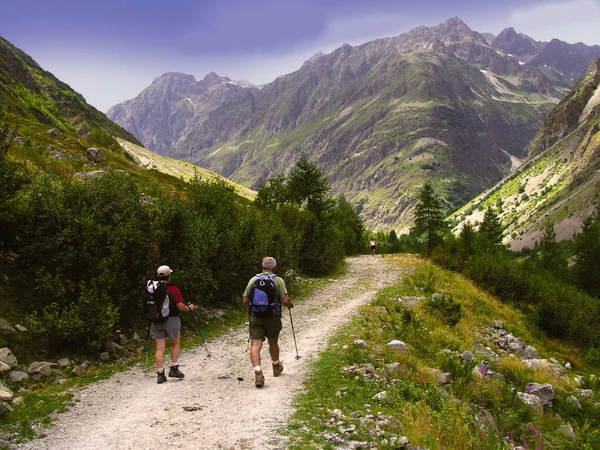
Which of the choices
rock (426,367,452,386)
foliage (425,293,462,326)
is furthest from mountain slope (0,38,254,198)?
foliage (425,293,462,326)

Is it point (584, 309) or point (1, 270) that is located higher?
point (1, 270)

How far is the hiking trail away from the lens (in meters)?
6.85

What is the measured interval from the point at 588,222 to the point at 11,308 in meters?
75.0

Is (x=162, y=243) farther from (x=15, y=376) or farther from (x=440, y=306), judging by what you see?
(x=440, y=306)

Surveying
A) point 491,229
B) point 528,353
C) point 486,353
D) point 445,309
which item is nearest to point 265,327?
point 486,353

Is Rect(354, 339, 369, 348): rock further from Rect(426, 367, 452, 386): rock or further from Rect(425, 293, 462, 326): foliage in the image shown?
Rect(425, 293, 462, 326): foliage

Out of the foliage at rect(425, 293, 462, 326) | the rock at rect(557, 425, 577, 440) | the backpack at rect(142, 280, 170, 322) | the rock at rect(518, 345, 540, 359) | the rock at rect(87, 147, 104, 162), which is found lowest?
the rock at rect(518, 345, 540, 359)

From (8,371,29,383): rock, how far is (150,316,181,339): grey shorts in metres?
2.86

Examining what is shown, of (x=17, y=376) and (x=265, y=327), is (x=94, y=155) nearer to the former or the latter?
(x=17, y=376)

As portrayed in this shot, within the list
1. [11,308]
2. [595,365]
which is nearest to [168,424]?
[11,308]

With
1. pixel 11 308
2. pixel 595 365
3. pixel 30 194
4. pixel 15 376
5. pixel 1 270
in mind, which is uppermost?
pixel 30 194

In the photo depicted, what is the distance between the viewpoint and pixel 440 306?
64.8 feet

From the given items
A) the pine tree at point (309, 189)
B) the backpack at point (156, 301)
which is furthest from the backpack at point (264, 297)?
the pine tree at point (309, 189)

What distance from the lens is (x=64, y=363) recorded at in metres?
9.98
